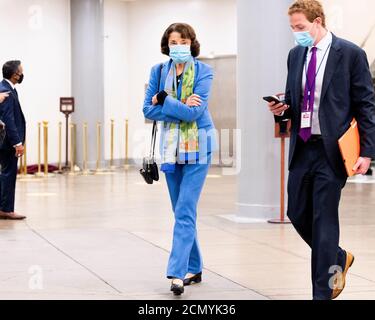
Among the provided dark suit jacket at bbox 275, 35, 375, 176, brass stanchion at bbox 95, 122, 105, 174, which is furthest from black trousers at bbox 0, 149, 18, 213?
brass stanchion at bbox 95, 122, 105, 174

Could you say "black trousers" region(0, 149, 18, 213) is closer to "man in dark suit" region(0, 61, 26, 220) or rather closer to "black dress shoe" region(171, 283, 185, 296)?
"man in dark suit" region(0, 61, 26, 220)

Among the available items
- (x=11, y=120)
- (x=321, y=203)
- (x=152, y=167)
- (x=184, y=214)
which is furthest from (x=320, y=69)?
(x=11, y=120)

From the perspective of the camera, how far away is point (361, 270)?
25.0ft

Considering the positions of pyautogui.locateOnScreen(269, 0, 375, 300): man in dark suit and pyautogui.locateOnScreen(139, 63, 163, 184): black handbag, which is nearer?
pyautogui.locateOnScreen(269, 0, 375, 300): man in dark suit

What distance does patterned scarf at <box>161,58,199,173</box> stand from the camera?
6.56m

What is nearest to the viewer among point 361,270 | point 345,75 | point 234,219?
point 345,75

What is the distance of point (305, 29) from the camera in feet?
18.4

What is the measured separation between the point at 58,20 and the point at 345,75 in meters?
17.0

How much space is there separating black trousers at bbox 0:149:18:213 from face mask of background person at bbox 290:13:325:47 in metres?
6.59

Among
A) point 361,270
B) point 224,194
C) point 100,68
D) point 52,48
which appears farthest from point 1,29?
point 361,270

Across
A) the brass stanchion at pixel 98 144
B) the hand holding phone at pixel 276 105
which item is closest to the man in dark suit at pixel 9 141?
the hand holding phone at pixel 276 105

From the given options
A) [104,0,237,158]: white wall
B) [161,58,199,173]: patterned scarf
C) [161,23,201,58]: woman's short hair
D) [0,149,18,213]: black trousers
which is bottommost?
[0,149,18,213]: black trousers

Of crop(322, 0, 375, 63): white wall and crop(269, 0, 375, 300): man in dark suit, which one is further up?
crop(322, 0, 375, 63): white wall
